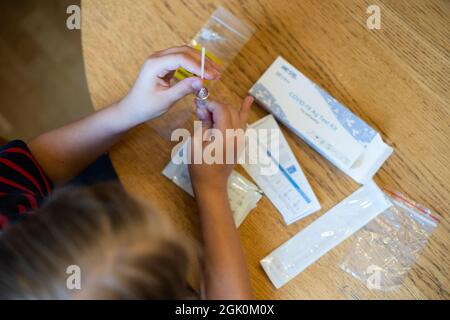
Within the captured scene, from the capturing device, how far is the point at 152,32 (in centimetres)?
68

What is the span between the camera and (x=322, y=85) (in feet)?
2.19

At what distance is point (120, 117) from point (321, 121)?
1.05 ft

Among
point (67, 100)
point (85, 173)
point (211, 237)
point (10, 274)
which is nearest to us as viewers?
point (10, 274)

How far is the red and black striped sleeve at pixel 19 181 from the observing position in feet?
2.10

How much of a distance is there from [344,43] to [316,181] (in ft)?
0.77

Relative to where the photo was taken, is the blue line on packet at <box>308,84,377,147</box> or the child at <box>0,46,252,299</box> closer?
the child at <box>0,46,252,299</box>

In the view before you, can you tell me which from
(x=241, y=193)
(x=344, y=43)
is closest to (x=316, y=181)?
(x=241, y=193)

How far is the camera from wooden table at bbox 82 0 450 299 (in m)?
0.64

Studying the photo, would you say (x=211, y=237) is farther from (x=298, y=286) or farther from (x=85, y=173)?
(x=85, y=173)

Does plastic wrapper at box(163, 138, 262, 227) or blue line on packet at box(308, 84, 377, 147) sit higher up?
blue line on packet at box(308, 84, 377, 147)
